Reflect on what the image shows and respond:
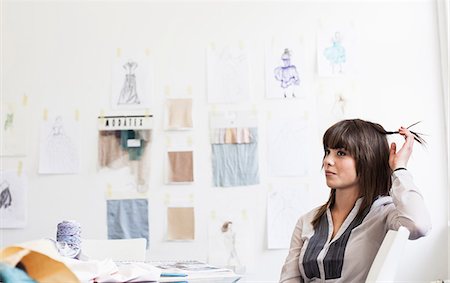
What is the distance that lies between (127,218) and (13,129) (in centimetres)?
77

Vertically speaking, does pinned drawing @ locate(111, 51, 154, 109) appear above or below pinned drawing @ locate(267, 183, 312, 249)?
above

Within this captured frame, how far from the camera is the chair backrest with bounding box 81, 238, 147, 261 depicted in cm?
249

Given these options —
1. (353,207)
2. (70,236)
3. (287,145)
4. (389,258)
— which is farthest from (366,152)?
(287,145)

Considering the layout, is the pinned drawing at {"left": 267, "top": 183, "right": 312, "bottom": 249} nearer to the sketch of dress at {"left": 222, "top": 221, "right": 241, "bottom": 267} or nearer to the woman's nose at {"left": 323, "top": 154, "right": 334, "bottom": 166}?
the sketch of dress at {"left": 222, "top": 221, "right": 241, "bottom": 267}

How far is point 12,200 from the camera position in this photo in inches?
127

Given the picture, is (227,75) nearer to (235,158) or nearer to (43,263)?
(235,158)

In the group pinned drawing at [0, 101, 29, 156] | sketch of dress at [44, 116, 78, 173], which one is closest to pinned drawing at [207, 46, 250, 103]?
sketch of dress at [44, 116, 78, 173]

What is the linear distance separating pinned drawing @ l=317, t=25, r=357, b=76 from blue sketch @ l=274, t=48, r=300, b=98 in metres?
0.14

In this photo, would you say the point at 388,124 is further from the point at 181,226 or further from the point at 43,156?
the point at 43,156

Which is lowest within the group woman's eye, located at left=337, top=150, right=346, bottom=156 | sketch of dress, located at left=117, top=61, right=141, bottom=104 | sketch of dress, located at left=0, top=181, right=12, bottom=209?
sketch of dress, located at left=0, top=181, right=12, bottom=209

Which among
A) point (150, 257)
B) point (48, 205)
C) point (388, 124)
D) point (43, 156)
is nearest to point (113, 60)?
point (43, 156)

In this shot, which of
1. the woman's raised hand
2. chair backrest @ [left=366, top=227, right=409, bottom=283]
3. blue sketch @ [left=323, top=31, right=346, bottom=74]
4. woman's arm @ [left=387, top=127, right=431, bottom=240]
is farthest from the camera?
blue sketch @ [left=323, top=31, right=346, bottom=74]

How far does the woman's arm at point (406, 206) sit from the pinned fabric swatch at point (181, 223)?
1561mm

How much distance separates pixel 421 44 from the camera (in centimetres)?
331
